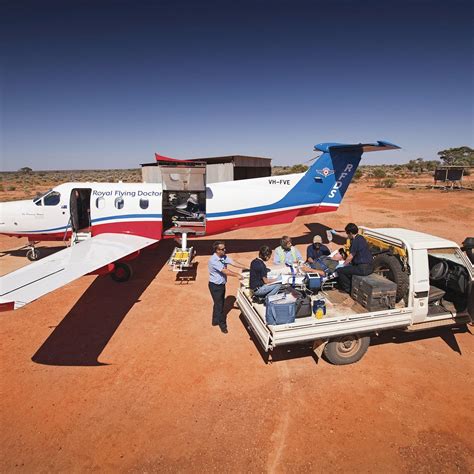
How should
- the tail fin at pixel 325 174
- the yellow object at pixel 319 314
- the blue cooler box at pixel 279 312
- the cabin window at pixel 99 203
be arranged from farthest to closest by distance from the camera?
the tail fin at pixel 325 174 < the cabin window at pixel 99 203 < the yellow object at pixel 319 314 < the blue cooler box at pixel 279 312

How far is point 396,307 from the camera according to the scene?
588 cm

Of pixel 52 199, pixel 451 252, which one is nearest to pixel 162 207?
pixel 52 199

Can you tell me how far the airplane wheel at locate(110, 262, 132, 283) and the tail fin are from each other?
267 inches

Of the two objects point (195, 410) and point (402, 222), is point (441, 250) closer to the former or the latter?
point (195, 410)

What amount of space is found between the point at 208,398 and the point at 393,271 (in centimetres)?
433

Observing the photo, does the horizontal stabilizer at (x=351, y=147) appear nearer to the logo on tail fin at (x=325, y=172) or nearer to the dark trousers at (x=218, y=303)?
the logo on tail fin at (x=325, y=172)

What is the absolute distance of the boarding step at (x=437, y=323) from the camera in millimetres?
5746

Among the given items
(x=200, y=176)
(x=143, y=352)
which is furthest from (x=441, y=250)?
(x=200, y=176)

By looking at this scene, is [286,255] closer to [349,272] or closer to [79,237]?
[349,272]

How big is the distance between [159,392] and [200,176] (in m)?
9.60

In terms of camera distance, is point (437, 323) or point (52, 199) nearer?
point (437, 323)

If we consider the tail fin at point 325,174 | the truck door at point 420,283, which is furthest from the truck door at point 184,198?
the truck door at point 420,283

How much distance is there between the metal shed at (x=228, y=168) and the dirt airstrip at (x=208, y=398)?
19.4 metres

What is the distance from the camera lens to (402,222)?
19.7m
